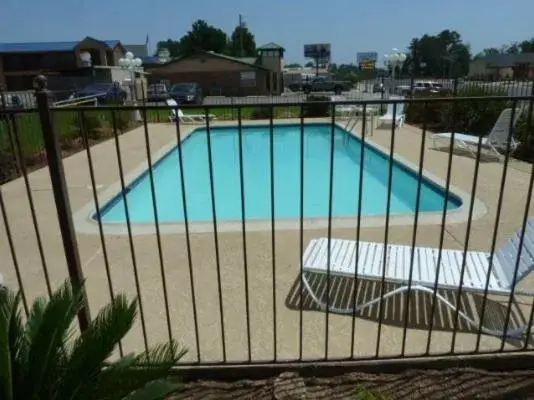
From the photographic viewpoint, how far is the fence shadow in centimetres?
274

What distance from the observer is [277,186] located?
870 centimetres

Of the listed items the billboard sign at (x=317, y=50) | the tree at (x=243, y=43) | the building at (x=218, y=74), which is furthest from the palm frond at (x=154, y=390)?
the tree at (x=243, y=43)

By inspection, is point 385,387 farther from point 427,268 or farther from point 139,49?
point 139,49

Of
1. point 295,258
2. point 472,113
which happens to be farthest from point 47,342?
point 472,113

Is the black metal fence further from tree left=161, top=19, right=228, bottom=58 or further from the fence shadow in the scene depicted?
tree left=161, top=19, right=228, bottom=58

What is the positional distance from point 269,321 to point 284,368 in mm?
587

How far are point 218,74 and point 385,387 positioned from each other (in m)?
37.1

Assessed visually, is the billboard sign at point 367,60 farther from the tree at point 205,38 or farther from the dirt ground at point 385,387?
the dirt ground at point 385,387

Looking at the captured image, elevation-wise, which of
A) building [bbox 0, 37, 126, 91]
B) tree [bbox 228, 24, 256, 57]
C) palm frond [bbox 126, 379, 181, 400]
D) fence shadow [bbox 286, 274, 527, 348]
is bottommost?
fence shadow [bbox 286, 274, 527, 348]

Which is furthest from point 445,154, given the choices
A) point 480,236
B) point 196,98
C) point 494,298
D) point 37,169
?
point 196,98

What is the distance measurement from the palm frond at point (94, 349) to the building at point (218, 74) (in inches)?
1399

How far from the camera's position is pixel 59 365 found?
164 centimetres

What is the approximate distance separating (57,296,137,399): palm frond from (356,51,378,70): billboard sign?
52.3 m

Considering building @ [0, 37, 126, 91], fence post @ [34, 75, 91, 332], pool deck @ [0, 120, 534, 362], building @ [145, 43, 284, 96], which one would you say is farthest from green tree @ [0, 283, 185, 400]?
building @ [0, 37, 126, 91]
